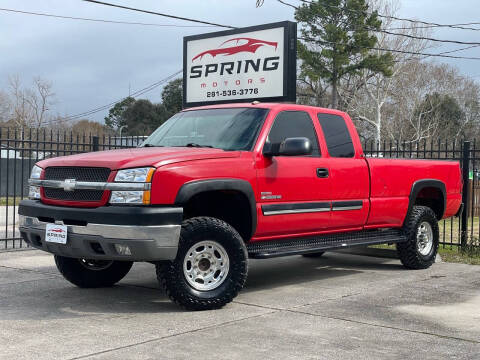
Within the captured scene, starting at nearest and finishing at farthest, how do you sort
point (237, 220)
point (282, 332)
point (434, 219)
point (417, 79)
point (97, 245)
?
point (282, 332)
point (97, 245)
point (237, 220)
point (434, 219)
point (417, 79)

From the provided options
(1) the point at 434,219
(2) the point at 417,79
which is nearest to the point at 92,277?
(1) the point at 434,219

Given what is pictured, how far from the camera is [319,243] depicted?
781cm

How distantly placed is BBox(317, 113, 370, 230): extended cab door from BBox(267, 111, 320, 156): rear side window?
0.20 metres

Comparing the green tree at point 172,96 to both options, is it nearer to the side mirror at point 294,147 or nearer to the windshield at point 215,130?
the windshield at point 215,130

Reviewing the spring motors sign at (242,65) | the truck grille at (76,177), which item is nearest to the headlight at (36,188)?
the truck grille at (76,177)

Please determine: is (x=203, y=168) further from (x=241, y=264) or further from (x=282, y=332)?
(x=282, y=332)

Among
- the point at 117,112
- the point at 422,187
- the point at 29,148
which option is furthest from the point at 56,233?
the point at 117,112

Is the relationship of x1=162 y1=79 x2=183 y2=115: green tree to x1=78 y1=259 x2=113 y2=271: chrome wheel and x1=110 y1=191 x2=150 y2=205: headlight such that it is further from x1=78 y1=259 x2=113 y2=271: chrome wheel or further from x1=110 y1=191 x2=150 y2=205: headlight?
x1=110 y1=191 x2=150 y2=205: headlight

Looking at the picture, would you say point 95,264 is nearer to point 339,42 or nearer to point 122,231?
point 122,231

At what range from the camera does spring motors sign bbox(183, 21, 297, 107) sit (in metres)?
13.7

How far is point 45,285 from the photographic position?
7.93 m

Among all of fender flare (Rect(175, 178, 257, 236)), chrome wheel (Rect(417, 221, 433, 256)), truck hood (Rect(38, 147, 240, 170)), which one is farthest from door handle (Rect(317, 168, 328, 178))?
chrome wheel (Rect(417, 221, 433, 256))

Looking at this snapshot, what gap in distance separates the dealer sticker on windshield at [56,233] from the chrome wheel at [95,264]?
1.24 meters

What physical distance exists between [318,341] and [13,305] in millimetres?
3244
